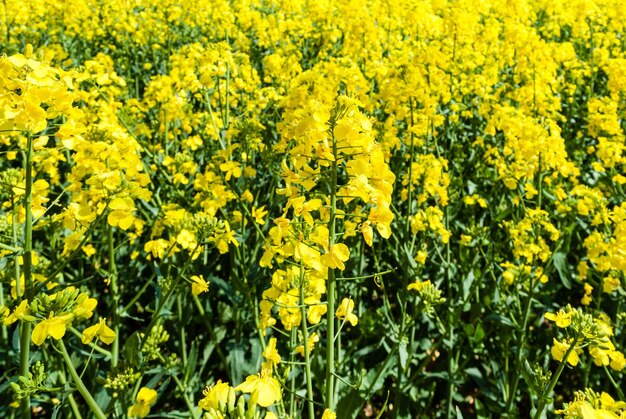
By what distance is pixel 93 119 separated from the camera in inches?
107

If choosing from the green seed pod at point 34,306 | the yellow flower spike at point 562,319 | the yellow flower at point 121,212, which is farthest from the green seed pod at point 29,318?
the yellow flower spike at point 562,319

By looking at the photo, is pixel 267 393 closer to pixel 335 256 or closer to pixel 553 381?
pixel 335 256

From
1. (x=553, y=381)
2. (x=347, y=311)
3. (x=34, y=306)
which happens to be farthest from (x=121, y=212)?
(x=553, y=381)

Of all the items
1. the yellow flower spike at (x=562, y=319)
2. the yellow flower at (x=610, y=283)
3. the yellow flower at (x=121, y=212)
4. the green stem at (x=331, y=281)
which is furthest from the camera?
the yellow flower at (x=610, y=283)

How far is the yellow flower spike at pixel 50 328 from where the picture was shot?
4.28 feet

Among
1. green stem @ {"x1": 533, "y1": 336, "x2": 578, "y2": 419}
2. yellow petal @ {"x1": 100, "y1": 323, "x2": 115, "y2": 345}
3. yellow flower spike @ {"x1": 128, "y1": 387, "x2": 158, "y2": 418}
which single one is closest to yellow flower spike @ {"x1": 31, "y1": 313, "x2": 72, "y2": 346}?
yellow petal @ {"x1": 100, "y1": 323, "x2": 115, "y2": 345}

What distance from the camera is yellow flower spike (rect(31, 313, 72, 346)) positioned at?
51.4 inches

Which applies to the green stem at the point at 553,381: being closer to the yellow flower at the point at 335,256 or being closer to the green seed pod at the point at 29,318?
the yellow flower at the point at 335,256

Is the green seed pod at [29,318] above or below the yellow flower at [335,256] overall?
below

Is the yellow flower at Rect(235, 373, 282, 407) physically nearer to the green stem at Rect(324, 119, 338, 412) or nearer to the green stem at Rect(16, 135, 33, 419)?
the green stem at Rect(324, 119, 338, 412)

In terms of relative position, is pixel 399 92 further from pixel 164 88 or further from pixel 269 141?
pixel 164 88

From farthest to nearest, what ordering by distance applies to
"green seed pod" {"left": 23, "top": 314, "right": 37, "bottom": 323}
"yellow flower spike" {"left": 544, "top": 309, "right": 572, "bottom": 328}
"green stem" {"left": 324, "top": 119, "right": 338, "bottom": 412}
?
"yellow flower spike" {"left": 544, "top": 309, "right": 572, "bottom": 328}
"green stem" {"left": 324, "top": 119, "right": 338, "bottom": 412}
"green seed pod" {"left": 23, "top": 314, "right": 37, "bottom": 323}

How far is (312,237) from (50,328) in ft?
2.31

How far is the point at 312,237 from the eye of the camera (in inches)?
57.6
